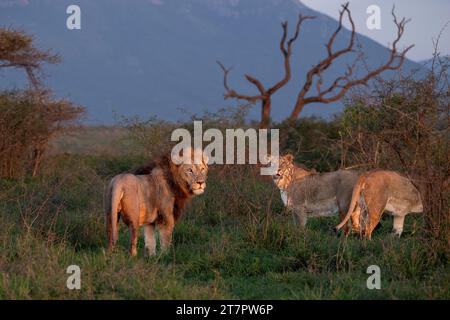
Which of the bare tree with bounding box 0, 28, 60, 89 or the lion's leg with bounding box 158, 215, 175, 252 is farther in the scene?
the bare tree with bounding box 0, 28, 60, 89

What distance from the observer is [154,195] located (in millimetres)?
8711

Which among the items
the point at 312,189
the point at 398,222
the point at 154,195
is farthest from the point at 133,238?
the point at 398,222

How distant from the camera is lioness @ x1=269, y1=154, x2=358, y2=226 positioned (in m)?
10.3

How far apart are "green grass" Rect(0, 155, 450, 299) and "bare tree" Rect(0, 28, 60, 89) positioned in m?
11.3

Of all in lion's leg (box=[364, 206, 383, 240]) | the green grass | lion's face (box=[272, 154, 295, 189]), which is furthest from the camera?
lion's face (box=[272, 154, 295, 189])

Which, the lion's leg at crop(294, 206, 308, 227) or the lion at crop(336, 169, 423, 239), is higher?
the lion at crop(336, 169, 423, 239)

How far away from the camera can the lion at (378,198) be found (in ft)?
31.9

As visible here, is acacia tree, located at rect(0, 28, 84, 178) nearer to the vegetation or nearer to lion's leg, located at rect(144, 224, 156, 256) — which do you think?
the vegetation

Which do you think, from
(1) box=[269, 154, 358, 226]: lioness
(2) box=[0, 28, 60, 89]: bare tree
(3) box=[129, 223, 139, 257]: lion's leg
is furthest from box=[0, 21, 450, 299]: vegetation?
(2) box=[0, 28, 60, 89]: bare tree

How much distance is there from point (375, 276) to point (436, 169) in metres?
1.60

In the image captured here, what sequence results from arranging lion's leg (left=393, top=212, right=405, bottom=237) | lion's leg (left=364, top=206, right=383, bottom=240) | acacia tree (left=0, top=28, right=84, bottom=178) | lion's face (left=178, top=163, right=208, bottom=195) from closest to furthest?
1. lion's face (left=178, top=163, right=208, bottom=195)
2. lion's leg (left=364, top=206, right=383, bottom=240)
3. lion's leg (left=393, top=212, right=405, bottom=237)
4. acacia tree (left=0, top=28, right=84, bottom=178)

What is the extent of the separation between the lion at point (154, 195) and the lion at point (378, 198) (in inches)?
84.3
